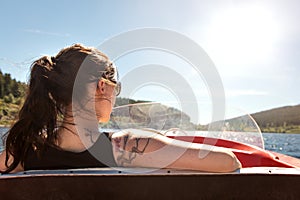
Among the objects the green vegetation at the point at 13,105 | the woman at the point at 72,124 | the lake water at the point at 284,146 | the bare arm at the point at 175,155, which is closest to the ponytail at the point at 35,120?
the woman at the point at 72,124

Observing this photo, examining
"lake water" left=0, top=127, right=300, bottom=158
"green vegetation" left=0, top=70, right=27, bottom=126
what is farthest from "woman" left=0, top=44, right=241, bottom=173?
"lake water" left=0, top=127, right=300, bottom=158

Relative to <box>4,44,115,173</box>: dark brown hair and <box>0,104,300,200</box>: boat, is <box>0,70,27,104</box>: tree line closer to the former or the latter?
<box>4,44,115,173</box>: dark brown hair

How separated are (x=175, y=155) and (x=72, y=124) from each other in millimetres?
586

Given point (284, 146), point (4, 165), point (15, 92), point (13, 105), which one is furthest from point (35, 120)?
point (284, 146)

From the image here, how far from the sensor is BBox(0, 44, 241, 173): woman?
1851 mm

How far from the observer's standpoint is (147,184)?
1.76 metres

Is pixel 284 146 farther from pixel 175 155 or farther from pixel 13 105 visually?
pixel 175 155

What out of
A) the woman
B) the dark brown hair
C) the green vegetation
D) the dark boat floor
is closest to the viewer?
the dark boat floor

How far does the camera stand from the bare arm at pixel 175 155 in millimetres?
1771

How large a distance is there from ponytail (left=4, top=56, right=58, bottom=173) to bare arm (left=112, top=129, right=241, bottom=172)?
18.6 inches

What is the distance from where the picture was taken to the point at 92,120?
1979 mm

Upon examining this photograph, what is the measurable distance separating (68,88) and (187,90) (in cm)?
80

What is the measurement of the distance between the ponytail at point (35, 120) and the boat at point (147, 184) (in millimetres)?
216

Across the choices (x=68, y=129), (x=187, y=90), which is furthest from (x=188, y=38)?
(x=68, y=129)
